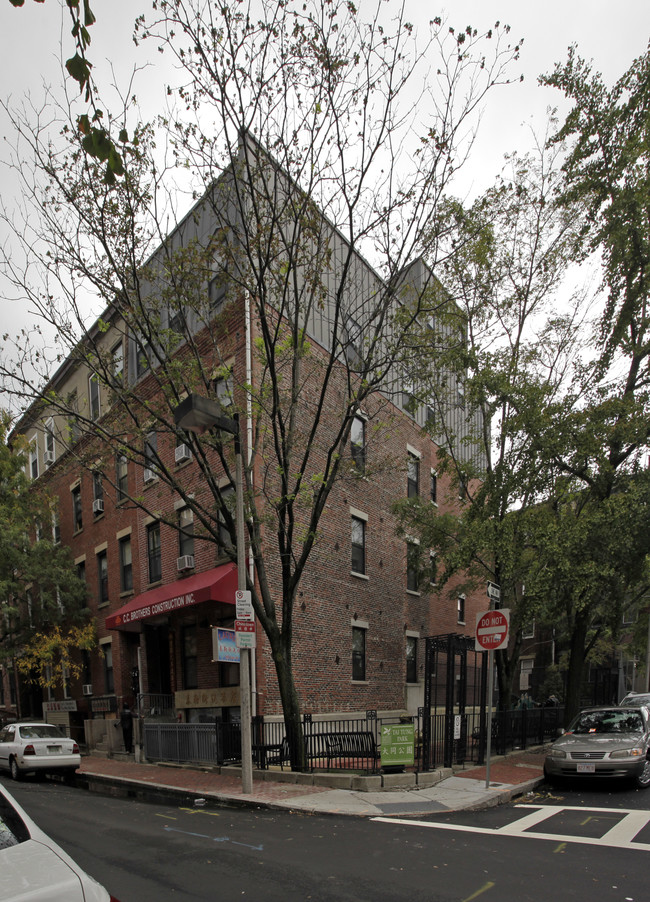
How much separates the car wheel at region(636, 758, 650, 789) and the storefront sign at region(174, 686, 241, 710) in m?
9.13

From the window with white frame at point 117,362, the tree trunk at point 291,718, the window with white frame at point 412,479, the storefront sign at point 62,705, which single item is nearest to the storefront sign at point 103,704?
the storefront sign at point 62,705

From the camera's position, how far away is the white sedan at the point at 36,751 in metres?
15.1

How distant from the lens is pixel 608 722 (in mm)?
12609

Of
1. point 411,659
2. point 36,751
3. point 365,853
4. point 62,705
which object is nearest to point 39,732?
point 36,751

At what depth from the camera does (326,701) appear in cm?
1822

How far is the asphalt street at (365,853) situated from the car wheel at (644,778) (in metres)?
0.88

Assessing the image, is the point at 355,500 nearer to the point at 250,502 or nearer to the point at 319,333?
the point at 319,333

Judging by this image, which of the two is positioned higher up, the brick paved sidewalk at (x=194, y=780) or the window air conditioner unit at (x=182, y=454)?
the window air conditioner unit at (x=182, y=454)

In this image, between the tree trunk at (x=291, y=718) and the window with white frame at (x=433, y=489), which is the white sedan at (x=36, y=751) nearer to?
the tree trunk at (x=291, y=718)

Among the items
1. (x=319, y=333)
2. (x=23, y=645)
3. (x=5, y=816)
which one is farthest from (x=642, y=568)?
(x=23, y=645)

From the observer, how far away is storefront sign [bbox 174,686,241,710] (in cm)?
1658

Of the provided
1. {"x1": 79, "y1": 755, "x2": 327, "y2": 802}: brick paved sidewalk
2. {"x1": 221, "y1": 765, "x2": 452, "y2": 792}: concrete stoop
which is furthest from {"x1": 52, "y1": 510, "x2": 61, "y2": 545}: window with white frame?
{"x1": 221, "y1": 765, "x2": 452, "y2": 792}: concrete stoop

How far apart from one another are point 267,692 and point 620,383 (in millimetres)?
11871

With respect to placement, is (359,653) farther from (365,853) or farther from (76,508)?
(76,508)
